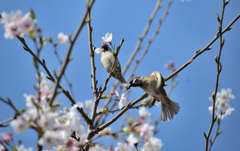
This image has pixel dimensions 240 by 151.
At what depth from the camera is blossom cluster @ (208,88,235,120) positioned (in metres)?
3.64

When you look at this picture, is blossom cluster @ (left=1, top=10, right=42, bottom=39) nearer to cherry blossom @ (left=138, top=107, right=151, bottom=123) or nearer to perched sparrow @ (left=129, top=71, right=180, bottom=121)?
cherry blossom @ (left=138, top=107, right=151, bottom=123)

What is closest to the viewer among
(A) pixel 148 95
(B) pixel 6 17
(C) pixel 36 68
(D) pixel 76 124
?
(C) pixel 36 68

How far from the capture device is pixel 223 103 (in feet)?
12.1

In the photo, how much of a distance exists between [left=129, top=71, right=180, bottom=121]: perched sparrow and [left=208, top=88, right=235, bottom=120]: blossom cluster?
0.57 meters

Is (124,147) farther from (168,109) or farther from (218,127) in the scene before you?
(168,109)

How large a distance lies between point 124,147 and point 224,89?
2396 millimetres

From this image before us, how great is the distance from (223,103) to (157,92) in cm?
104

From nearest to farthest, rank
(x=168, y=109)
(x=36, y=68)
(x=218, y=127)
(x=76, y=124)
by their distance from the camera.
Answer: (x=36, y=68)
(x=76, y=124)
(x=218, y=127)
(x=168, y=109)

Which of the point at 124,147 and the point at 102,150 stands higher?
the point at 102,150

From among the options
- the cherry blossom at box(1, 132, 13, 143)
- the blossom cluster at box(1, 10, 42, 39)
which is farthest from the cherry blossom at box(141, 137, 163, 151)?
the blossom cluster at box(1, 10, 42, 39)

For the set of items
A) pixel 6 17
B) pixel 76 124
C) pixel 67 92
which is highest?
pixel 67 92

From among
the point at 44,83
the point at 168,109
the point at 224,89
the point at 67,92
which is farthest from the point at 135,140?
the point at 224,89

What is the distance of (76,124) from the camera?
204cm

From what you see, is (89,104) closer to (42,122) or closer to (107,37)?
(107,37)
